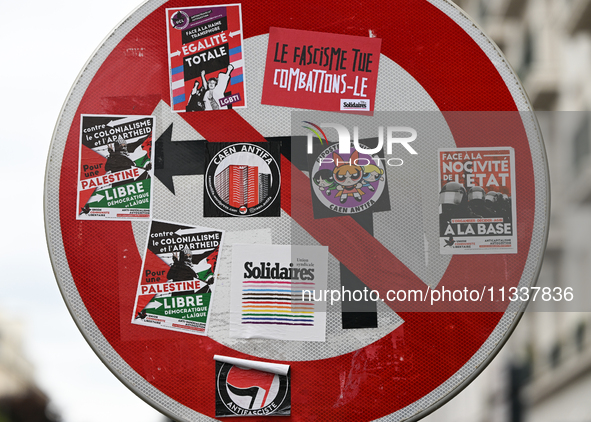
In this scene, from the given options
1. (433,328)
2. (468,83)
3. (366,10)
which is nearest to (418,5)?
(366,10)

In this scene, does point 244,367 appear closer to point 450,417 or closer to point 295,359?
point 295,359

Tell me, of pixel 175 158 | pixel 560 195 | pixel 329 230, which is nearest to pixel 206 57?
pixel 175 158

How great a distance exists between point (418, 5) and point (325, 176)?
0.54 m

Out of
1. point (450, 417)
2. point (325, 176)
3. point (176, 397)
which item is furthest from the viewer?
point (450, 417)

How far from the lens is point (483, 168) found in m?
1.69

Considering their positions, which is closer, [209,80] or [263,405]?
[263,405]

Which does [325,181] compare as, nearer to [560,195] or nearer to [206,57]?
[206,57]

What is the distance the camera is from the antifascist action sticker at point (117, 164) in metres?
1.70

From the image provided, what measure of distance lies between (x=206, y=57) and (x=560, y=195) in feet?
40.2

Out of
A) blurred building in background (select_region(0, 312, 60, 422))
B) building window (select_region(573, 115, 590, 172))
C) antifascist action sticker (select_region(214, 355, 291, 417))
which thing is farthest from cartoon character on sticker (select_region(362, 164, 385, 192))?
blurred building in background (select_region(0, 312, 60, 422))

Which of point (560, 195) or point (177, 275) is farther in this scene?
point (560, 195)

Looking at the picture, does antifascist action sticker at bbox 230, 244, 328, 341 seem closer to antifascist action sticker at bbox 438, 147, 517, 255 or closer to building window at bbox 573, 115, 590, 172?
antifascist action sticker at bbox 438, 147, 517, 255

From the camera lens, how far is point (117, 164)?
1726 mm

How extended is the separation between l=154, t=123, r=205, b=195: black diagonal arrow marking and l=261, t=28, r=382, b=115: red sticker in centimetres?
24
